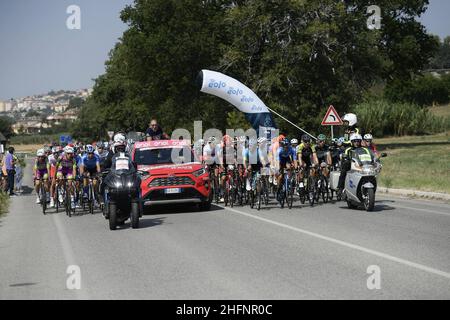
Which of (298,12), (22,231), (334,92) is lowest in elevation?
(22,231)

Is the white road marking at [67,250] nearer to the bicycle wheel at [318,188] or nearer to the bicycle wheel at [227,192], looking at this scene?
the bicycle wheel at [227,192]

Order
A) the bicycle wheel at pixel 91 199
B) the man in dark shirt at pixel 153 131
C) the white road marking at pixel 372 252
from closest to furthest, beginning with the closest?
the white road marking at pixel 372 252, the bicycle wheel at pixel 91 199, the man in dark shirt at pixel 153 131

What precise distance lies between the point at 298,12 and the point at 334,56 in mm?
3363

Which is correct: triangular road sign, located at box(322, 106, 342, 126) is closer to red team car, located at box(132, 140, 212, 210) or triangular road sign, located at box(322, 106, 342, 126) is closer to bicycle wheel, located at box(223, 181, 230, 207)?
bicycle wheel, located at box(223, 181, 230, 207)

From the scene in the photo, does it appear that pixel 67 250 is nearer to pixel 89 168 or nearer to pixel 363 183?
pixel 363 183

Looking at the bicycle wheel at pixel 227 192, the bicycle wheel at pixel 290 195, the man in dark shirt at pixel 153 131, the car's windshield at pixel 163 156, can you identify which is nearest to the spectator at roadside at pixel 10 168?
the man in dark shirt at pixel 153 131

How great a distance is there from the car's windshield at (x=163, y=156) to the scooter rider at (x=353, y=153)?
12.6 ft

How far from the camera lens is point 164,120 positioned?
2014 inches

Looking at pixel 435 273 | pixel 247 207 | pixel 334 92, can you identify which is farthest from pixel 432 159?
pixel 435 273

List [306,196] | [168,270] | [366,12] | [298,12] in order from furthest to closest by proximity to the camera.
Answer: [366,12] → [298,12] → [306,196] → [168,270]

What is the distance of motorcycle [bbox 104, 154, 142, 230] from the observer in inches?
610

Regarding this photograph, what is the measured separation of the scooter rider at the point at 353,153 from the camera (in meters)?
18.1

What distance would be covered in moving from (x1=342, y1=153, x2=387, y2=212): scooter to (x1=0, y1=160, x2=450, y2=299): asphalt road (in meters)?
0.38
